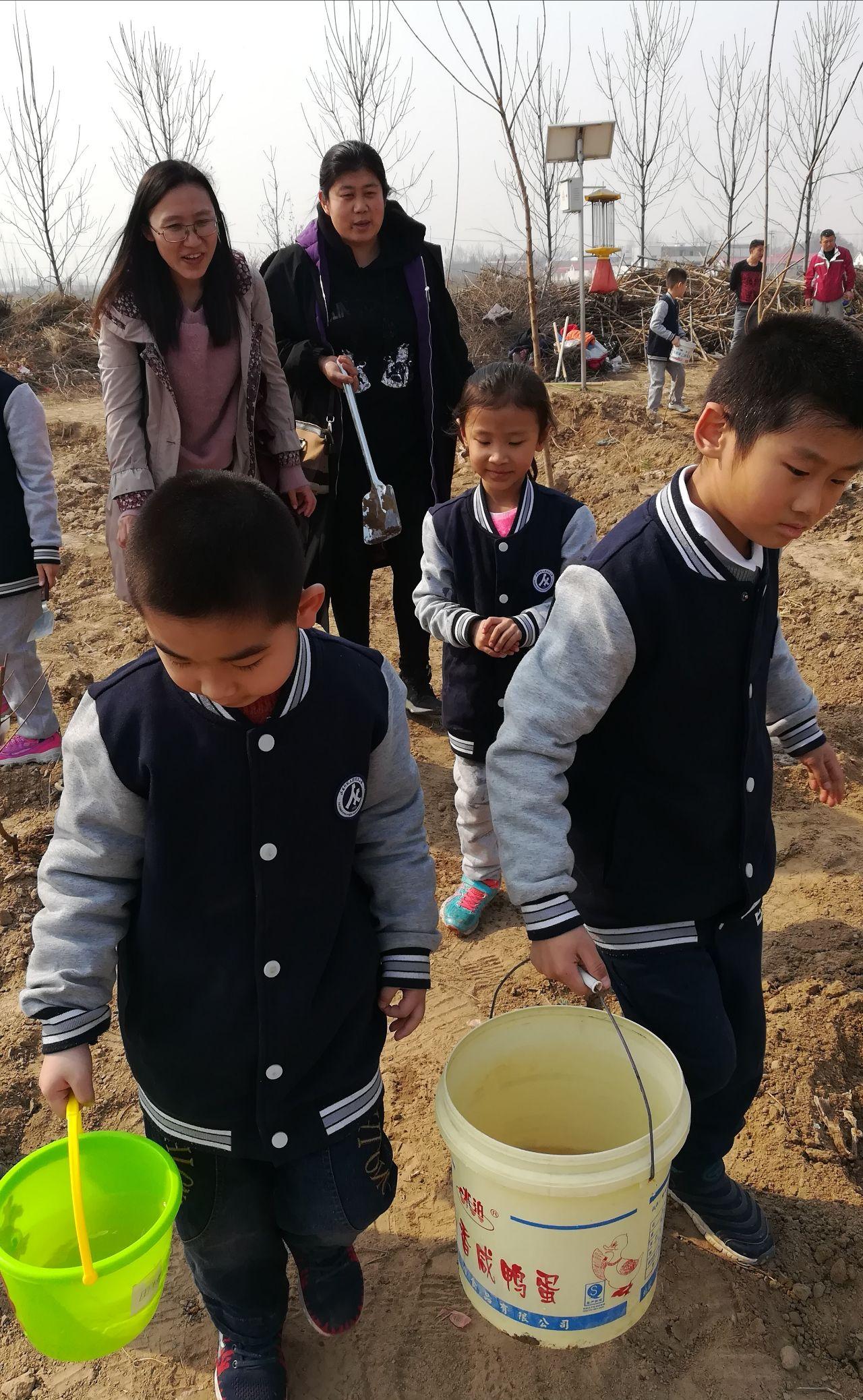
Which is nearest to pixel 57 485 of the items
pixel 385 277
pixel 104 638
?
pixel 104 638

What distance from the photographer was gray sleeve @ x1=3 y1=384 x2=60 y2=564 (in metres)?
3.54

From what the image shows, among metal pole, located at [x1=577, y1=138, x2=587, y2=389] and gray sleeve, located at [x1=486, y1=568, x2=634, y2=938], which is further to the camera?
metal pole, located at [x1=577, y1=138, x2=587, y2=389]

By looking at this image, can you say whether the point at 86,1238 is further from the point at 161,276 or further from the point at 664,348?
the point at 664,348

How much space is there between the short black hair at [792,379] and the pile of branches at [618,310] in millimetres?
11874

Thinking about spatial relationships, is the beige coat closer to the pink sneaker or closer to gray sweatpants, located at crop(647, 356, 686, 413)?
the pink sneaker

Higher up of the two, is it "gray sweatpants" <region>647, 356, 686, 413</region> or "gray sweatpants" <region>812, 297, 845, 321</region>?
"gray sweatpants" <region>812, 297, 845, 321</region>

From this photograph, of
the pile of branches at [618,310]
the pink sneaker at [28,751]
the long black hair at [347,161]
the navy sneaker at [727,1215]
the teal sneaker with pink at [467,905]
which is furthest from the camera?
the pile of branches at [618,310]

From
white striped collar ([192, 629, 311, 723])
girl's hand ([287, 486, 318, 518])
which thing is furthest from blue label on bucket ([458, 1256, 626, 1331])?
girl's hand ([287, 486, 318, 518])

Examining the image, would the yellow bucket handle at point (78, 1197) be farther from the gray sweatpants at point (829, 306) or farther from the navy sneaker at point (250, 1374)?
the gray sweatpants at point (829, 306)

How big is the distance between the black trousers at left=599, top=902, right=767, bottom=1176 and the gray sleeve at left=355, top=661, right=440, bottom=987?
361mm

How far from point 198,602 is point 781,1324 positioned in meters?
1.61

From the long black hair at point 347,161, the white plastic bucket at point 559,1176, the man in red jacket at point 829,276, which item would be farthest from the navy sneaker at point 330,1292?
the man in red jacket at point 829,276

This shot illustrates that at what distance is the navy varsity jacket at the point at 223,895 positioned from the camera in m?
1.39

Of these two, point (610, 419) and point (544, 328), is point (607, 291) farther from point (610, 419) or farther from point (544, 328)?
point (610, 419)
